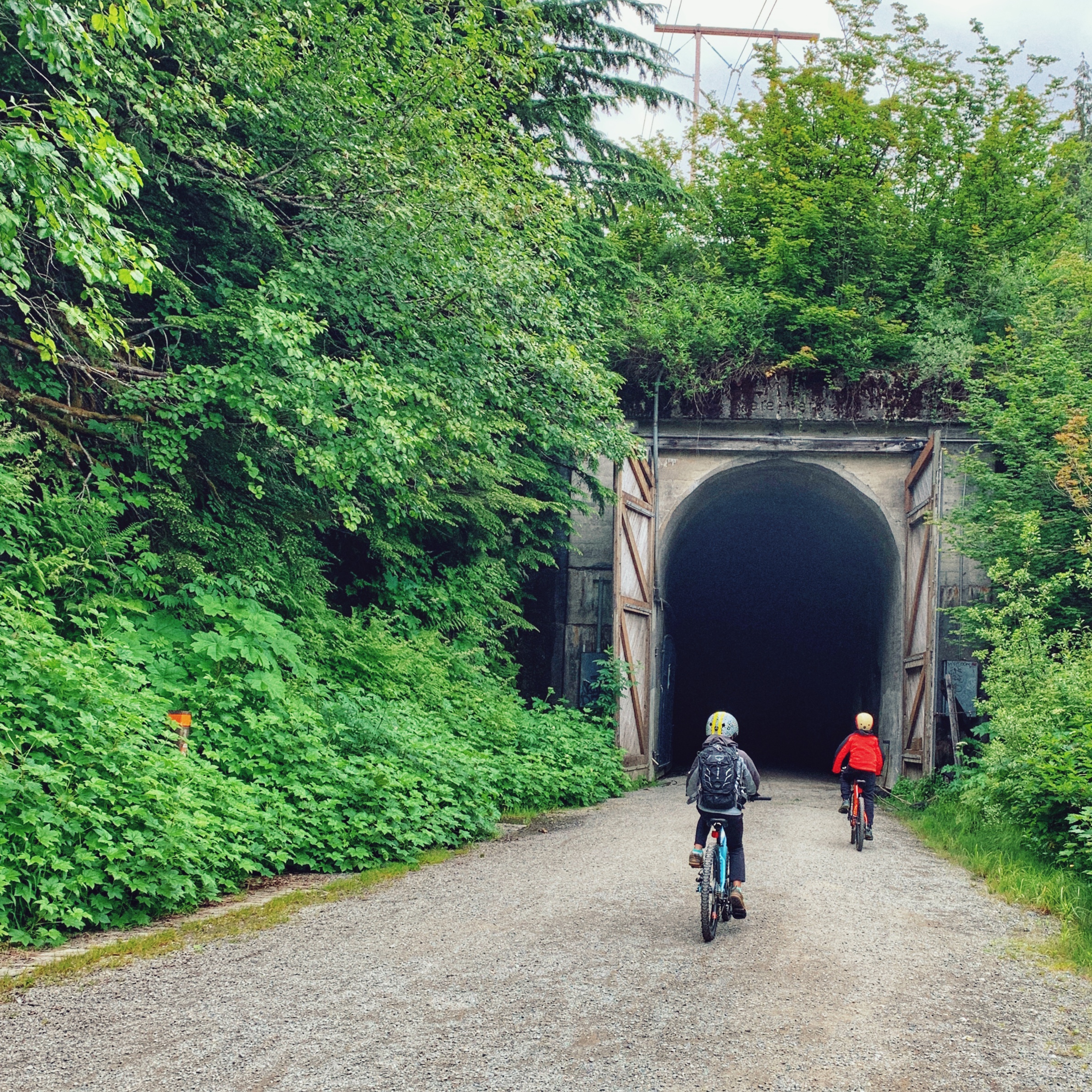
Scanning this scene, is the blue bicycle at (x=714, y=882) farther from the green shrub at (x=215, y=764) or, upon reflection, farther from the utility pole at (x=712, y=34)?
the utility pole at (x=712, y=34)

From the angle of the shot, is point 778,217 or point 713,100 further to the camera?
point 713,100

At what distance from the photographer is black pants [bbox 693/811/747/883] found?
Answer: 616 centimetres

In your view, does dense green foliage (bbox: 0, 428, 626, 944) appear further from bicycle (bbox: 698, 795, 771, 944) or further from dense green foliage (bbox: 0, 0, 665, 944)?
bicycle (bbox: 698, 795, 771, 944)

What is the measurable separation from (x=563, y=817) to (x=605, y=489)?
5.45m

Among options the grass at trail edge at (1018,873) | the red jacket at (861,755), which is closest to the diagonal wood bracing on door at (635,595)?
the grass at trail edge at (1018,873)

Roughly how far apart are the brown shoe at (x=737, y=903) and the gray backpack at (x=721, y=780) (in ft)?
1.63

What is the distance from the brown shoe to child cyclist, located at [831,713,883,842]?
389 cm

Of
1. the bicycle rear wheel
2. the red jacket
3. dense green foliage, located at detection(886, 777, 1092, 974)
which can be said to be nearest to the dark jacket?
the bicycle rear wheel

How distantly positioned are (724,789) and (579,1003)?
A: 2.21 meters

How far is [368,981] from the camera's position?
4.73m

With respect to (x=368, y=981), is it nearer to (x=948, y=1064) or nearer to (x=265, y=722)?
(x=948, y=1064)

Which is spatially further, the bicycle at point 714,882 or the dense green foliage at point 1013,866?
the dense green foliage at point 1013,866

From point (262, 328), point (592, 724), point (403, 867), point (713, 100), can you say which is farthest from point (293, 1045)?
point (713, 100)

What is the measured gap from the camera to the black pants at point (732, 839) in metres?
6.16
